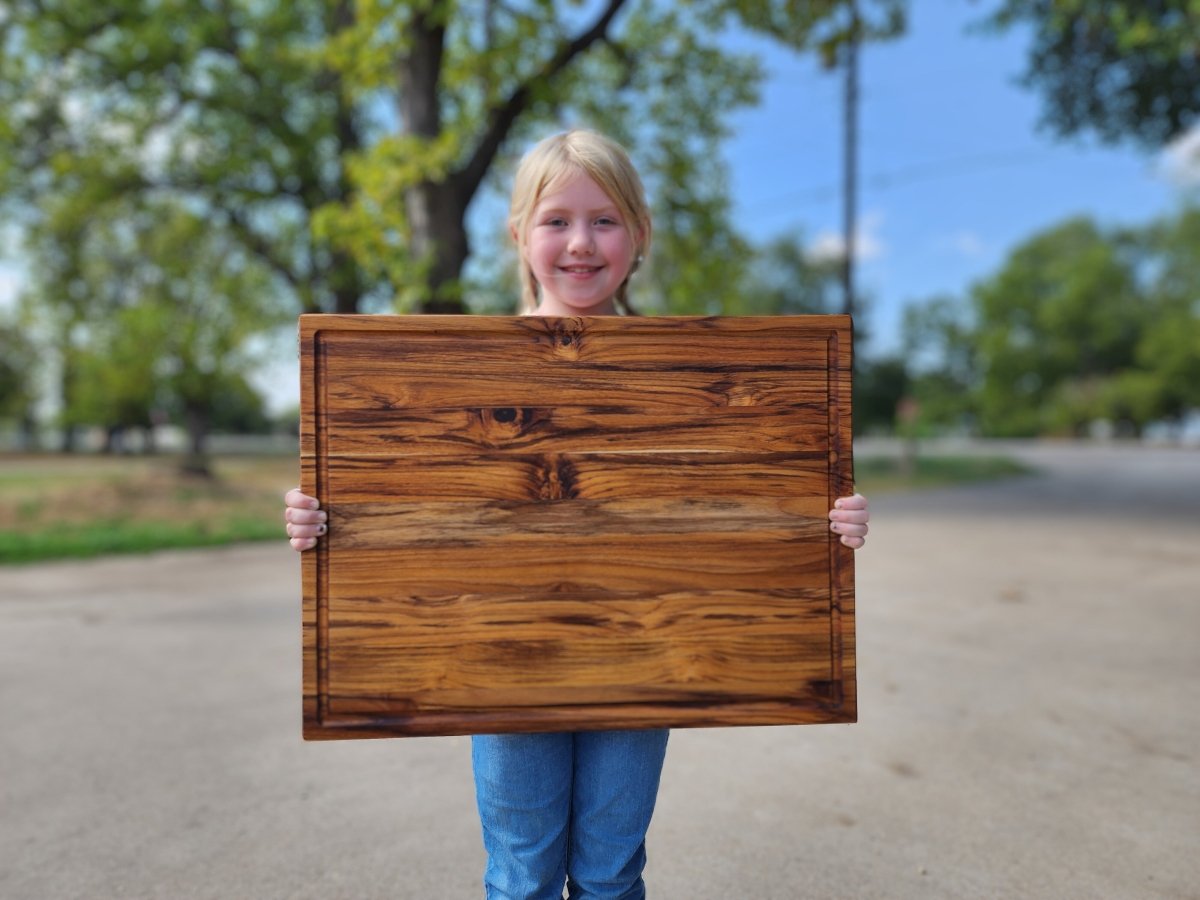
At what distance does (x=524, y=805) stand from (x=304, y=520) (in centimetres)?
67

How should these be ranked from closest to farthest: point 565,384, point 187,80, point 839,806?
point 565,384
point 839,806
point 187,80

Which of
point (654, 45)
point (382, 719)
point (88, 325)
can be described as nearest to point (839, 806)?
point (382, 719)

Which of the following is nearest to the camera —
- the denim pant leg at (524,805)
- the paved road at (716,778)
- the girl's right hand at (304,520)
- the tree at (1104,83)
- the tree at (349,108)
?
the girl's right hand at (304,520)

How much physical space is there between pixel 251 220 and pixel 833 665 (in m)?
13.4

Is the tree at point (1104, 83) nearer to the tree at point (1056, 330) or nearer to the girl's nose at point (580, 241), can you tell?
the girl's nose at point (580, 241)

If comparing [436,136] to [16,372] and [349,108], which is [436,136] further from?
[16,372]

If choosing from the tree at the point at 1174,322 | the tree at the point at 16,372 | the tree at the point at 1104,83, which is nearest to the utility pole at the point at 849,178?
the tree at the point at 1104,83

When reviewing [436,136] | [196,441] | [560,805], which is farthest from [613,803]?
[196,441]

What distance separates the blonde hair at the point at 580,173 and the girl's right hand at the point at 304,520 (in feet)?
2.32

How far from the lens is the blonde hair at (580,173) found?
159 centimetres

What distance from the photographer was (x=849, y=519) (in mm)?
Result: 1409

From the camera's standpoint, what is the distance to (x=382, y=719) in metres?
1.39

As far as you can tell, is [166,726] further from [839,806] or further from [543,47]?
[543,47]

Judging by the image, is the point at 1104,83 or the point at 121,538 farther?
the point at 1104,83
